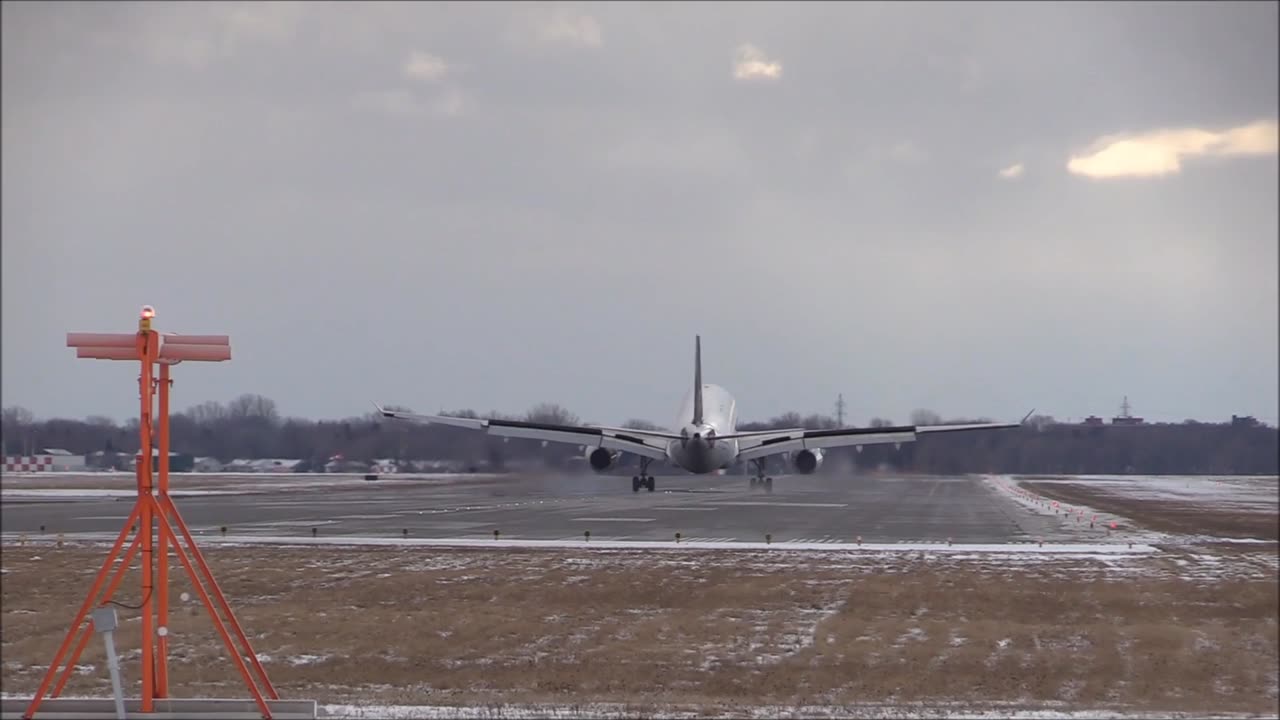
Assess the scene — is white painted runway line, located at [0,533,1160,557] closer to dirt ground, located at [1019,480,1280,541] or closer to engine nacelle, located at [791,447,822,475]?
dirt ground, located at [1019,480,1280,541]

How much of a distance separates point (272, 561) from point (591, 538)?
904cm

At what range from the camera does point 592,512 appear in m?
44.1

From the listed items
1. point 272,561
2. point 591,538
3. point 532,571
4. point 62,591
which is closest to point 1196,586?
point 532,571

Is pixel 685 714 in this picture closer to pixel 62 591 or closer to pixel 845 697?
pixel 845 697

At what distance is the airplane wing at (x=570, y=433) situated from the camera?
5922 cm

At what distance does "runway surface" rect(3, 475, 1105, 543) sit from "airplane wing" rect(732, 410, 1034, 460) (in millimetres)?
2245

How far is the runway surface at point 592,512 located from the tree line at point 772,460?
5.44 feet

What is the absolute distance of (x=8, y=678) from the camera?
51.6 feet

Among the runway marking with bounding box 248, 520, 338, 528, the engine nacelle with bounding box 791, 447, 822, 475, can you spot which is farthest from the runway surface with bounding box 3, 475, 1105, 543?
the engine nacelle with bounding box 791, 447, 822, 475

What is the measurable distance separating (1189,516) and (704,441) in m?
20.3

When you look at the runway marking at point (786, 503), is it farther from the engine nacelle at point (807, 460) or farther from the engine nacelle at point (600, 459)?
the engine nacelle at point (807, 460)

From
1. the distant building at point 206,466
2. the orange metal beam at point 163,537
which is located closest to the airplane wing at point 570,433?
the distant building at point 206,466

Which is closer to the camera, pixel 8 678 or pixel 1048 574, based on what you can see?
pixel 8 678

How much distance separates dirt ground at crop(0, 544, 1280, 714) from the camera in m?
15.7
